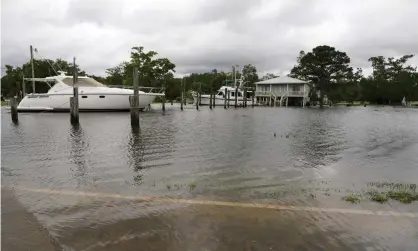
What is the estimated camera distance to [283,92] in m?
75.1

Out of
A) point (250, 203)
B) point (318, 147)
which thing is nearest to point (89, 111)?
point (318, 147)

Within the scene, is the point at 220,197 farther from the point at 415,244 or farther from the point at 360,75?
the point at 360,75

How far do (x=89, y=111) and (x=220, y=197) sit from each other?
30.5m

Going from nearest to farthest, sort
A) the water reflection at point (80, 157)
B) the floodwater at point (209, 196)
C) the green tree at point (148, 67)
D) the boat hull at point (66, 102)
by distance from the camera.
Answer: the floodwater at point (209, 196) < the water reflection at point (80, 157) < the boat hull at point (66, 102) < the green tree at point (148, 67)

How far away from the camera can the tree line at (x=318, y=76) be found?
62.7 m

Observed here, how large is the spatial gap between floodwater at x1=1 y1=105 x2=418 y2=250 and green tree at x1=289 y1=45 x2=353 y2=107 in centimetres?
6799

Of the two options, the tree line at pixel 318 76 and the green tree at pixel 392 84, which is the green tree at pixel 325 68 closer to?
the tree line at pixel 318 76

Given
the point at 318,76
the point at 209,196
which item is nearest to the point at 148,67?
the point at 318,76

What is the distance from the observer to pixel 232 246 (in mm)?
4234

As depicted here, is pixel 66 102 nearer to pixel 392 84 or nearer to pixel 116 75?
pixel 116 75

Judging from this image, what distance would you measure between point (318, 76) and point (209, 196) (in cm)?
7747

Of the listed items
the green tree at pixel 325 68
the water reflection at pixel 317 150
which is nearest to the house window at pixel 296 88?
the green tree at pixel 325 68

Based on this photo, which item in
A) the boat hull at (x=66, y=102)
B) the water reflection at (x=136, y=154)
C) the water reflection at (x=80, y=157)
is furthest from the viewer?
the boat hull at (x=66, y=102)

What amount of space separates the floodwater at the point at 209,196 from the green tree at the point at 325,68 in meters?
68.0
